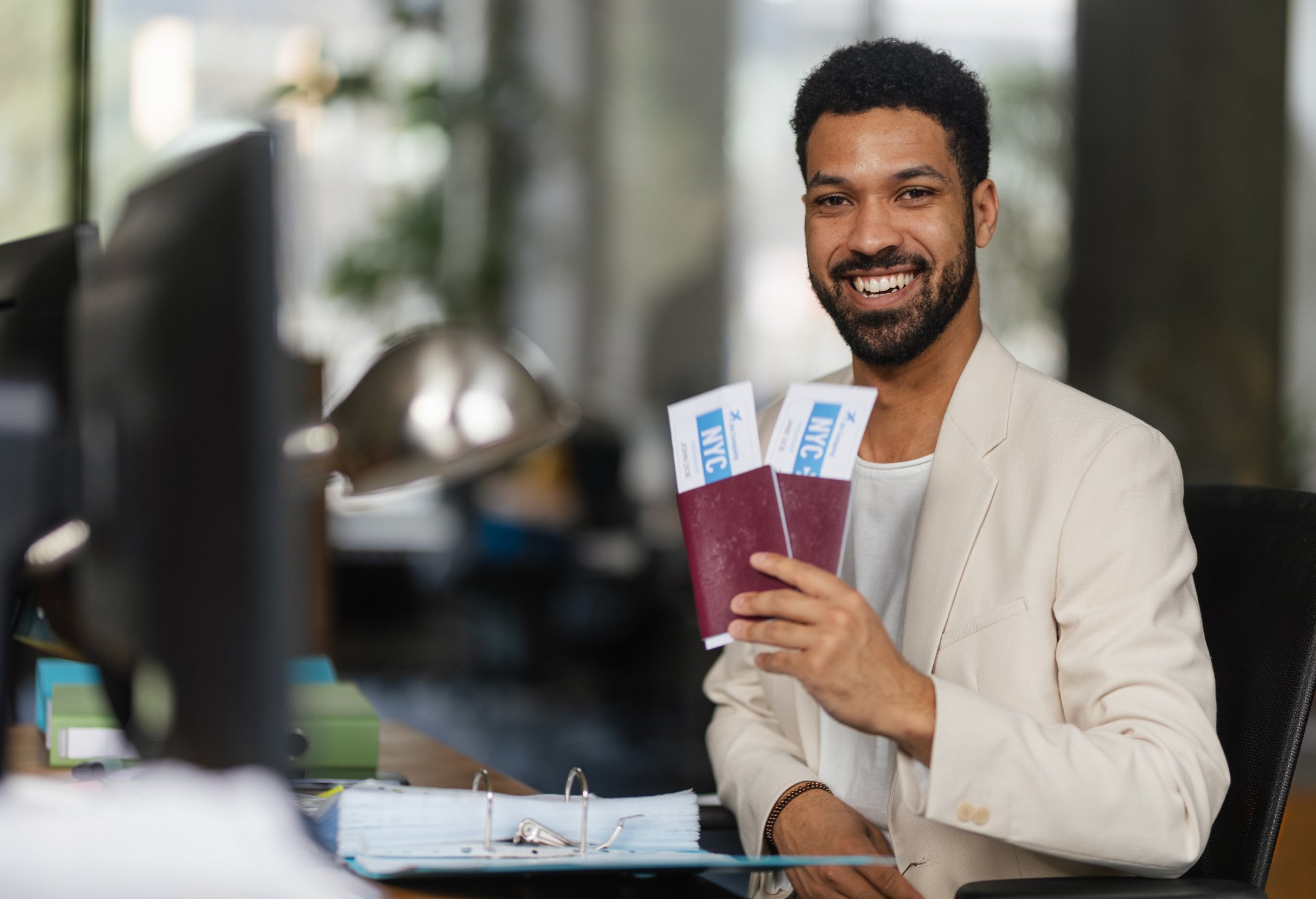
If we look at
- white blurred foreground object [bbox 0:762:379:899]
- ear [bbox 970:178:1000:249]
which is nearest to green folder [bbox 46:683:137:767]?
white blurred foreground object [bbox 0:762:379:899]

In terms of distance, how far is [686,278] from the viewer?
7.06 meters

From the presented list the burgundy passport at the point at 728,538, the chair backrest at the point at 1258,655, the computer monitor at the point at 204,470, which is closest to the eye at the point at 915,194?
the chair backrest at the point at 1258,655

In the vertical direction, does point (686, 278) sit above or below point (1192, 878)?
above

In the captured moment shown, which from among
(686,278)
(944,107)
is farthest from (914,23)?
(944,107)

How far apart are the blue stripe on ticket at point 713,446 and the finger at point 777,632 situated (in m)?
0.12

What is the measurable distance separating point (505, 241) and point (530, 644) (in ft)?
6.86

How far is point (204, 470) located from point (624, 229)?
21.5 ft

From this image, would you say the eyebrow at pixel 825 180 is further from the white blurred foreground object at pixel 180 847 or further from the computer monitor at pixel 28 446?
the white blurred foreground object at pixel 180 847

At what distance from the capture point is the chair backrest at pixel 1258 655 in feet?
3.88

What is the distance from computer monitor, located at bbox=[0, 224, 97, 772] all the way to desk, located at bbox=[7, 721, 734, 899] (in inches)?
6.0

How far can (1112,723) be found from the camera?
115 centimetres

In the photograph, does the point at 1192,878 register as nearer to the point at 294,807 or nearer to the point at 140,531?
the point at 294,807

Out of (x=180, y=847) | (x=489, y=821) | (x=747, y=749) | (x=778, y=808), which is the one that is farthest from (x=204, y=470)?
(x=747, y=749)

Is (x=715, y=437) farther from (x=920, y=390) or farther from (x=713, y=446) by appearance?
(x=920, y=390)
